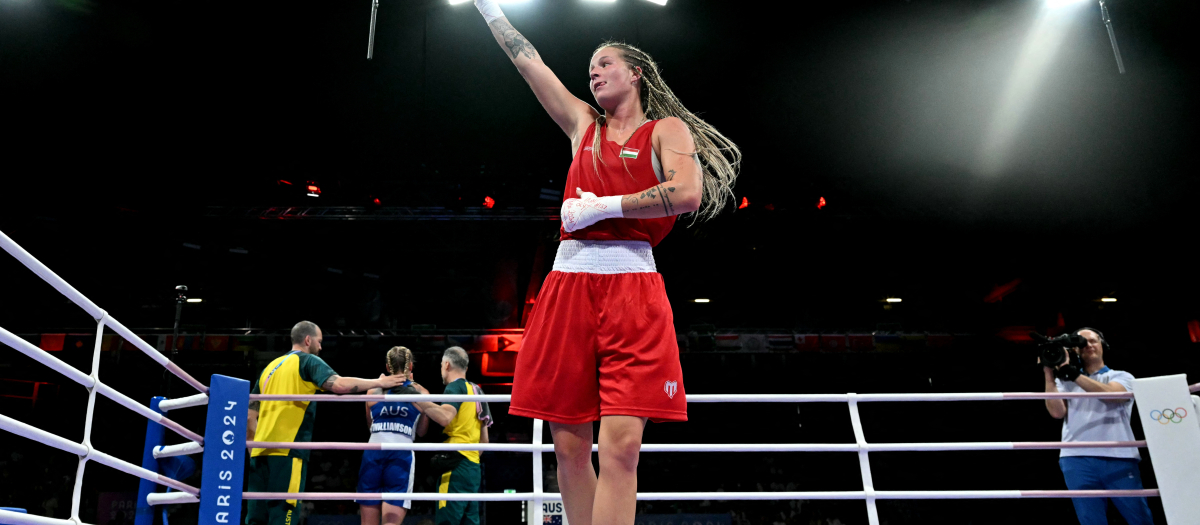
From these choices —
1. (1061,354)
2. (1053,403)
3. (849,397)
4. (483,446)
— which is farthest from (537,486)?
(1053,403)

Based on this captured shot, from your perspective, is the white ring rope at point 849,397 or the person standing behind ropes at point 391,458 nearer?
the white ring rope at point 849,397

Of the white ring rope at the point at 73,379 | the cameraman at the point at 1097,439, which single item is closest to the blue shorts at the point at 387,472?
the white ring rope at the point at 73,379

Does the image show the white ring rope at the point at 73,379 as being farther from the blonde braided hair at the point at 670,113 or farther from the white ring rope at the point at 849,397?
the blonde braided hair at the point at 670,113

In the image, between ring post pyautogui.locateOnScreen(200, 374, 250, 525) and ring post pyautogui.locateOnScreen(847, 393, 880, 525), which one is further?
ring post pyautogui.locateOnScreen(847, 393, 880, 525)

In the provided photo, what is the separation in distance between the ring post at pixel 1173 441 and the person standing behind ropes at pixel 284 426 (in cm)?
310

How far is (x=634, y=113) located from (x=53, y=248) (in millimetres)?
10554

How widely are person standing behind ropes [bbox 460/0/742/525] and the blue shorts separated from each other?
2593 mm

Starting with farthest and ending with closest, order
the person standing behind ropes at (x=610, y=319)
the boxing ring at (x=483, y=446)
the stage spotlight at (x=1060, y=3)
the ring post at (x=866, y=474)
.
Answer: the stage spotlight at (x=1060, y=3), the ring post at (x=866, y=474), the boxing ring at (x=483, y=446), the person standing behind ropes at (x=610, y=319)

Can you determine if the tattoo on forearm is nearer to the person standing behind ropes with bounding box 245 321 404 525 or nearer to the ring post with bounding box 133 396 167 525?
the ring post with bounding box 133 396 167 525

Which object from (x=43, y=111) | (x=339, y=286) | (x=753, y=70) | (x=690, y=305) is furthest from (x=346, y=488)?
(x=753, y=70)

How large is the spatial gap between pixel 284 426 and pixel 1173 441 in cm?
371

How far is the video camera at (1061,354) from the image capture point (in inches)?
125

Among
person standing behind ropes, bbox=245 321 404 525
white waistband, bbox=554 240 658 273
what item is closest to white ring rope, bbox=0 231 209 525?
white waistband, bbox=554 240 658 273

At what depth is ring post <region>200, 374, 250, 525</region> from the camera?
2.01 metres
